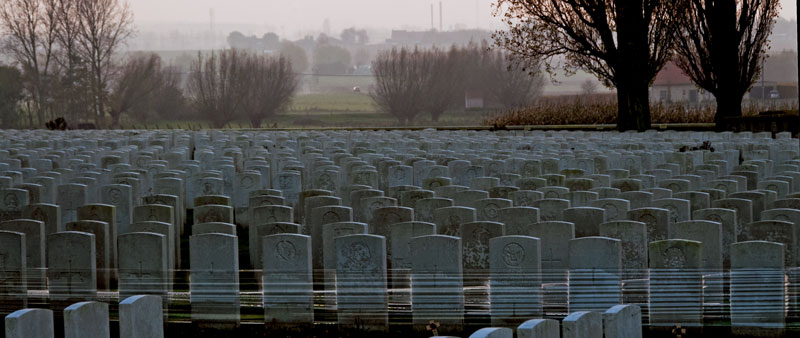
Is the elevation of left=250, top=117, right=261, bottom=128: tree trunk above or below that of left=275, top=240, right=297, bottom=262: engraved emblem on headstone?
above

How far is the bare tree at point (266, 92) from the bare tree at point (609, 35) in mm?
37373

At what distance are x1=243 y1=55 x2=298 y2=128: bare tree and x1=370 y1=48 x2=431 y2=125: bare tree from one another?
18.3 feet

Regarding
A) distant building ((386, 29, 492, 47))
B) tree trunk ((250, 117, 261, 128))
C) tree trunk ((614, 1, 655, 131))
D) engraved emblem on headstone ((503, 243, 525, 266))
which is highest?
distant building ((386, 29, 492, 47))

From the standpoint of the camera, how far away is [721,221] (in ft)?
25.3

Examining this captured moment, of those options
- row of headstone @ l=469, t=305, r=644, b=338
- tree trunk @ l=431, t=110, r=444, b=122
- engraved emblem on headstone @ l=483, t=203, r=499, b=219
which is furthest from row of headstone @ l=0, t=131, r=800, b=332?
tree trunk @ l=431, t=110, r=444, b=122

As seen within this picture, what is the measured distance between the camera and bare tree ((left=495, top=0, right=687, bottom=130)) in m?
23.1

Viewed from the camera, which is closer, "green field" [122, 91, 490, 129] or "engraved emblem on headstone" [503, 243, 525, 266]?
"engraved emblem on headstone" [503, 243, 525, 266]

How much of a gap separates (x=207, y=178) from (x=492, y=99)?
5712 centimetres

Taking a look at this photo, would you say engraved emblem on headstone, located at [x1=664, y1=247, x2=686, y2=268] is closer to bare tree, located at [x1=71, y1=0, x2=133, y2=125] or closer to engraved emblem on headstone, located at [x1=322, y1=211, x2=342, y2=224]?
A: engraved emblem on headstone, located at [x1=322, y1=211, x2=342, y2=224]

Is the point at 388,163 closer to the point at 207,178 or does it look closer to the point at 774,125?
the point at 207,178

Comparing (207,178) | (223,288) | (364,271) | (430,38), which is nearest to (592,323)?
(364,271)

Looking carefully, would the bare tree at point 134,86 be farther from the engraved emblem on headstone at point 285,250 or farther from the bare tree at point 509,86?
the engraved emblem on headstone at point 285,250

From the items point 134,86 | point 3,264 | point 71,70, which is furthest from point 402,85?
point 3,264

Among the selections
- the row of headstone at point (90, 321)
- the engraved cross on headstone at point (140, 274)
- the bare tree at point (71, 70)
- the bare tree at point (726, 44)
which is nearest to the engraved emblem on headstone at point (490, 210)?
the engraved cross on headstone at point (140, 274)
